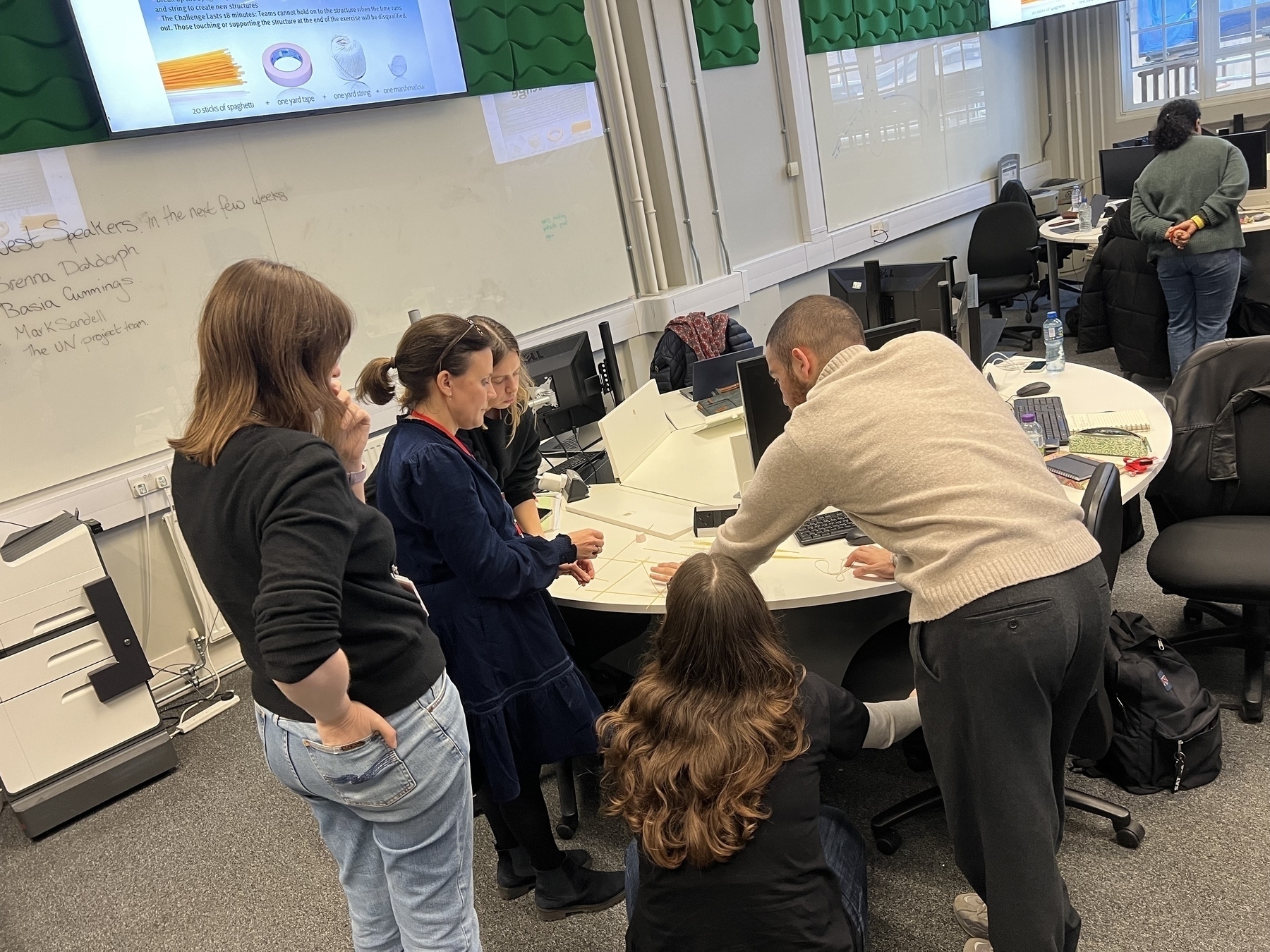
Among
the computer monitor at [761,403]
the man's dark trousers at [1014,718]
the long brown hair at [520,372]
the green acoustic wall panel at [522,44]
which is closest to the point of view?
the man's dark trousers at [1014,718]

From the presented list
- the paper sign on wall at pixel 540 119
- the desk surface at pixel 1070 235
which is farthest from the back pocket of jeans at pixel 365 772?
the desk surface at pixel 1070 235

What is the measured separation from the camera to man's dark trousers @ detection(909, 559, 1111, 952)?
1.41 m

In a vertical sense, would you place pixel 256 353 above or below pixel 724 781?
above

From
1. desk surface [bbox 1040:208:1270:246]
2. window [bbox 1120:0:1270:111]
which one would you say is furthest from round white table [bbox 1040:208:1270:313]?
window [bbox 1120:0:1270:111]

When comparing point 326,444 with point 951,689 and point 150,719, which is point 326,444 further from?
point 150,719

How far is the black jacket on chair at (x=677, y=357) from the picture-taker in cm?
381

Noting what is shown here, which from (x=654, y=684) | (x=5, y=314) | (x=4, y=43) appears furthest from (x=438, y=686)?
(x=4, y=43)

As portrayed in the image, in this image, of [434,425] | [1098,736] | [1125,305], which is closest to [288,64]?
[434,425]

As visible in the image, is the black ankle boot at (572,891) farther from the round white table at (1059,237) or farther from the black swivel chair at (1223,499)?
the round white table at (1059,237)

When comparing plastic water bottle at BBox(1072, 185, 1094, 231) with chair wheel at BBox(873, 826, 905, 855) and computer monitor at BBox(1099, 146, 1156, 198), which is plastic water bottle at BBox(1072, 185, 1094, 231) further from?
chair wheel at BBox(873, 826, 905, 855)

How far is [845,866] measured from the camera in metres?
1.61

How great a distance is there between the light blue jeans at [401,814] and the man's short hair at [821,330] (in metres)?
0.89

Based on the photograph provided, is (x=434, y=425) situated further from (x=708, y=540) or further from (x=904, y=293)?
(x=904, y=293)

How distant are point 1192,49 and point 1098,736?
23.5 ft
